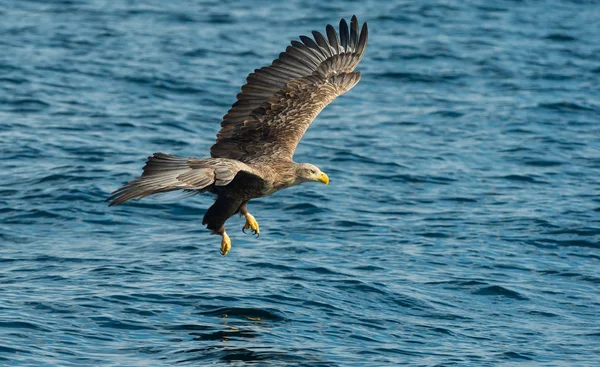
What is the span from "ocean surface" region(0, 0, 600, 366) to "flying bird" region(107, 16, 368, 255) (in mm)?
565

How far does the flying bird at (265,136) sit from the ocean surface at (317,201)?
57 centimetres

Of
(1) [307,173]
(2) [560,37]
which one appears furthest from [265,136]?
(2) [560,37]

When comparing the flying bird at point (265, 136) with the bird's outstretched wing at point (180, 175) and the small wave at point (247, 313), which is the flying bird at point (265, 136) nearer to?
the bird's outstretched wing at point (180, 175)

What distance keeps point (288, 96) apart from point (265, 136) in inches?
24.2

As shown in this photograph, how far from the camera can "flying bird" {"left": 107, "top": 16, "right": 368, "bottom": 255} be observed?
8508 mm

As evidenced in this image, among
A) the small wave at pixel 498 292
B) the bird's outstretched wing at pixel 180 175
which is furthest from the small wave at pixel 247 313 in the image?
the small wave at pixel 498 292

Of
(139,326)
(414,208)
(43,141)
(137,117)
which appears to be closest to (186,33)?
(137,117)

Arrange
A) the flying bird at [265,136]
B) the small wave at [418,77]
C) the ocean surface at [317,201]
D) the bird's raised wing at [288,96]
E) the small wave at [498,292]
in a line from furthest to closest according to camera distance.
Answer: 1. the small wave at [418,77]
2. the small wave at [498,292]
3. the bird's raised wing at [288,96]
4. the ocean surface at [317,201]
5. the flying bird at [265,136]

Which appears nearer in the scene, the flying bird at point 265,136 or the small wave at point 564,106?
the flying bird at point 265,136

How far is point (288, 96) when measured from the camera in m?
10.9

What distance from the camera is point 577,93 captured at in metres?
18.2

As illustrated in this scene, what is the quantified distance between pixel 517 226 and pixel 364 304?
318 cm

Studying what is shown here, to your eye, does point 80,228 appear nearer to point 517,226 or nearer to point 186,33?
point 517,226

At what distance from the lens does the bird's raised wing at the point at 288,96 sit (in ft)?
33.8
